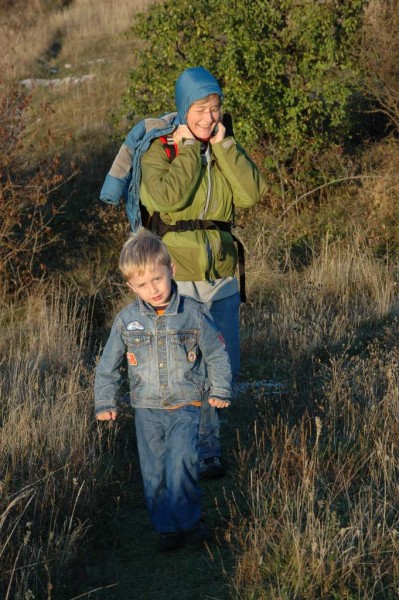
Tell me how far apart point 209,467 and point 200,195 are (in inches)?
53.3

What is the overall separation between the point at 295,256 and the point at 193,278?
5.00m

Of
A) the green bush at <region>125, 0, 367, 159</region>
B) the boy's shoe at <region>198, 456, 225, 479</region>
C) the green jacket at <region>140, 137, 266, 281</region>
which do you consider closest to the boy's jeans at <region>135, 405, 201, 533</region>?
the boy's shoe at <region>198, 456, 225, 479</region>

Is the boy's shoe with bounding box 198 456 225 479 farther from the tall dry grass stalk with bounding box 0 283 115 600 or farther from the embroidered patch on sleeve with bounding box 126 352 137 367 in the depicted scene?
the embroidered patch on sleeve with bounding box 126 352 137 367

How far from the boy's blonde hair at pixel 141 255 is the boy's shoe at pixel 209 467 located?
1.32m

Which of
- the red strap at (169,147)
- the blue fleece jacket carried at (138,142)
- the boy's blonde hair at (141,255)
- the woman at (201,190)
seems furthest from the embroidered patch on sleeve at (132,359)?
the red strap at (169,147)

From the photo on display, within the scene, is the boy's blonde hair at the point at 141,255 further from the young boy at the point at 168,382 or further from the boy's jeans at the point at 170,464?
the boy's jeans at the point at 170,464

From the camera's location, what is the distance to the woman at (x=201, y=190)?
4180 mm

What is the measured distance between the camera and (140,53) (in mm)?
10398

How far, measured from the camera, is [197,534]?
3.90 meters

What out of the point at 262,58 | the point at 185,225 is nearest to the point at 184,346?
the point at 185,225

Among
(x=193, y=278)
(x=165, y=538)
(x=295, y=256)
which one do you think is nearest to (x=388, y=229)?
(x=295, y=256)

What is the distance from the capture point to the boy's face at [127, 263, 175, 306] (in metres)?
3.60

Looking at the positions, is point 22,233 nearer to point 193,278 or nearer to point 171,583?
point 193,278

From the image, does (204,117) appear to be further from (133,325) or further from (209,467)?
(209,467)
